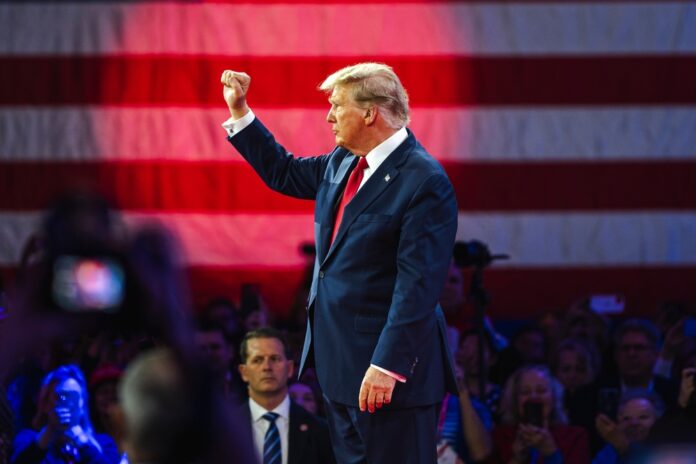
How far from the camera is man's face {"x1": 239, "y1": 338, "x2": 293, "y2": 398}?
377cm

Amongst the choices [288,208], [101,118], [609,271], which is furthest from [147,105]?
[609,271]

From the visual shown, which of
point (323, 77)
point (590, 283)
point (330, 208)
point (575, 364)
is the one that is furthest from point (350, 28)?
point (330, 208)

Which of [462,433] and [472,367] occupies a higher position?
[472,367]

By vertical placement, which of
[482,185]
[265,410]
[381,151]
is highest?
[482,185]

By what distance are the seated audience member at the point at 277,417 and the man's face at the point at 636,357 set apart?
1.70 metres

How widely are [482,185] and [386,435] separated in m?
3.46

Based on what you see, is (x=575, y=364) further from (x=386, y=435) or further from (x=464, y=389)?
(x=386, y=435)

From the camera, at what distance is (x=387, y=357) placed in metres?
2.38

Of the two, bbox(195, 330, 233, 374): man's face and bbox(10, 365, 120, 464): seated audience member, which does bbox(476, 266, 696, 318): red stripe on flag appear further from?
bbox(10, 365, 120, 464): seated audience member

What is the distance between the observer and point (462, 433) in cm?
412

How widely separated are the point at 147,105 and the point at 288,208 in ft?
2.92

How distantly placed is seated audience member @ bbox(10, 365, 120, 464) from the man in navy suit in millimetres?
1481

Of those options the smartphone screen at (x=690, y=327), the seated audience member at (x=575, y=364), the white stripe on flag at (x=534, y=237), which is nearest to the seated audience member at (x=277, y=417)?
the seated audience member at (x=575, y=364)

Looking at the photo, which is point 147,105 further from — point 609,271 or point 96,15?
point 609,271
